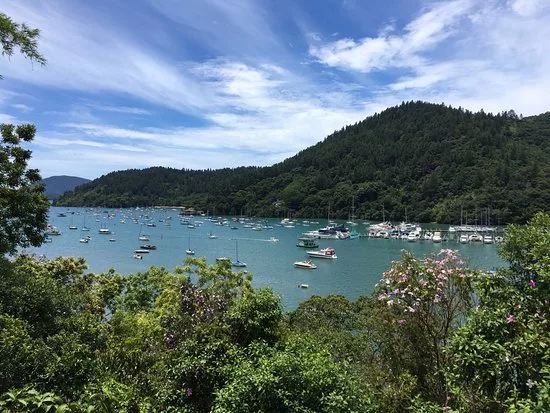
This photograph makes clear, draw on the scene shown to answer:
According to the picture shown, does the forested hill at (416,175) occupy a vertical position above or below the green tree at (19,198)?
above

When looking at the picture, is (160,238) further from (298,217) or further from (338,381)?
(338,381)

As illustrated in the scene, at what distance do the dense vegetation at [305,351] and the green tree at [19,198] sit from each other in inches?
176

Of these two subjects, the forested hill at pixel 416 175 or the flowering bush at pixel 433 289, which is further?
the forested hill at pixel 416 175

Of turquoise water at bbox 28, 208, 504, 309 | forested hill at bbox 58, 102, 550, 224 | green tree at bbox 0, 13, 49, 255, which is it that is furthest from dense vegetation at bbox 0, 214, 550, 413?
forested hill at bbox 58, 102, 550, 224

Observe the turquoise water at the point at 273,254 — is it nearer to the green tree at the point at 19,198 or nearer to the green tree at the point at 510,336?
the green tree at the point at 19,198

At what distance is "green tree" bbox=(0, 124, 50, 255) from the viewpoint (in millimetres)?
12289

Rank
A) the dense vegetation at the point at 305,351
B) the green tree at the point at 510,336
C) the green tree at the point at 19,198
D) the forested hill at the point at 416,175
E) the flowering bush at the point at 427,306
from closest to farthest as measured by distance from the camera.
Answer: the green tree at the point at 510,336 < the dense vegetation at the point at 305,351 < the flowering bush at the point at 427,306 < the green tree at the point at 19,198 < the forested hill at the point at 416,175

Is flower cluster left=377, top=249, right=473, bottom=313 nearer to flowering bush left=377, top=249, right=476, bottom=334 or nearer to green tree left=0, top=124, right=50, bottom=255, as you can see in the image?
flowering bush left=377, top=249, right=476, bottom=334

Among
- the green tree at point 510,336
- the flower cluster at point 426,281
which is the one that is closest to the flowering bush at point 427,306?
the flower cluster at point 426,281

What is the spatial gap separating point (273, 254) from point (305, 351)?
63332 mm

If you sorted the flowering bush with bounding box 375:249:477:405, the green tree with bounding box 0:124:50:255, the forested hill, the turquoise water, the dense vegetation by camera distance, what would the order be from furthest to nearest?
the forested hill → the turquoise water → the green tree with bounding box 0:124:50:255 → the flowering bush with bounding box 375:249:477:405 → the dense vegetation

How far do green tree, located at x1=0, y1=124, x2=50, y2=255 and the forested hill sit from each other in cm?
10966

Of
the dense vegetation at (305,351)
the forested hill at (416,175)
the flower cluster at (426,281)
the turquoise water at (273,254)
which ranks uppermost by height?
the forested hill at (416,175)

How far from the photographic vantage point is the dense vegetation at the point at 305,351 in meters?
5.14
